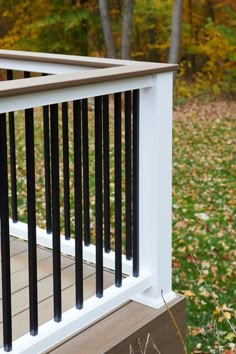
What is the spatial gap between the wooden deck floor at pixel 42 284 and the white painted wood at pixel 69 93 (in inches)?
40.8

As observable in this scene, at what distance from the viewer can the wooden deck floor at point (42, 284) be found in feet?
9.45

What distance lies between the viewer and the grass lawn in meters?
4.65

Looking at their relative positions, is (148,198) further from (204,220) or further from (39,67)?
(204,220)

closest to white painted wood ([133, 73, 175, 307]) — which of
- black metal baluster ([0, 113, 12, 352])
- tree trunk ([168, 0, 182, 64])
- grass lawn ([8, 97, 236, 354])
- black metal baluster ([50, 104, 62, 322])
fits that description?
grass lawn ([8, 97, 236, 354])

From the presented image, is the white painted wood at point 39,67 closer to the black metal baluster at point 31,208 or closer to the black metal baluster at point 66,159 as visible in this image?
the black metal baluster at point 66,159

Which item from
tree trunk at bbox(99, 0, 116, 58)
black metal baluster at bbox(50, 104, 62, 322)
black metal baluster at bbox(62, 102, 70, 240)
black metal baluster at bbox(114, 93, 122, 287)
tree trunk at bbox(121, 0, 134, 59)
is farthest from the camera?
tree trunk at bbox(99, 0, 116, 58)

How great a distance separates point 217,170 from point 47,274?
592cm

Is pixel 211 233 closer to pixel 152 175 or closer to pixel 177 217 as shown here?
pixel 177 217

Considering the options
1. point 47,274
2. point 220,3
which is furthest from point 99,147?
point 220,3

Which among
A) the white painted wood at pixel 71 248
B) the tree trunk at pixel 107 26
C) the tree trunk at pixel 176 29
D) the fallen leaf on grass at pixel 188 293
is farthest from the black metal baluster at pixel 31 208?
the tree trunk at pixel 107 26

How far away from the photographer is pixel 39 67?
323 centimetres

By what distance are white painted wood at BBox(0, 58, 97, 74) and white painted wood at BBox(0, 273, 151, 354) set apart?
41.8 inches

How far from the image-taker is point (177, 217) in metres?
6.98

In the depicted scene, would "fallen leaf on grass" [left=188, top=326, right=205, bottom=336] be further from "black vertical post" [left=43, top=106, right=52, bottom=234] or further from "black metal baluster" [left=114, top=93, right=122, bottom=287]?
"black metal baluster" [left=114, top=93, right=122, bottom=287]
